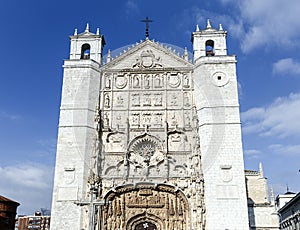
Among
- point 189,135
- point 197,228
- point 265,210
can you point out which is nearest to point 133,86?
point 189,135

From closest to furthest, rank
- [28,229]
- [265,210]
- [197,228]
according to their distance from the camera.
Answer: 1. [197,228]
2. [265,210]
3. [28,229]

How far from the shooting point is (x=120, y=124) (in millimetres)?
14750

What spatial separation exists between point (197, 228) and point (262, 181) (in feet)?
15.7

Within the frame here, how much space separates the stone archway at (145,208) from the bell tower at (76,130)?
1.04m

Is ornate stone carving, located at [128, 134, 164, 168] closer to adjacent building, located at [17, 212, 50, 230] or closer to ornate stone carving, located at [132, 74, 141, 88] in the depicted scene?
ornate stone carving, located at [132, 74, 141, 88]

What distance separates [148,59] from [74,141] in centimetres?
512

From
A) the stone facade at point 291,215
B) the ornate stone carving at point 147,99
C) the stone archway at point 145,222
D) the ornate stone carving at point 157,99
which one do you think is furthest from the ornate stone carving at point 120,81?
the stone facade at point 291,215

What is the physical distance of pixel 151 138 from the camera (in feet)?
47.4

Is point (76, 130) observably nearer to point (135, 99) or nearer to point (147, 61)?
point (135, 99)

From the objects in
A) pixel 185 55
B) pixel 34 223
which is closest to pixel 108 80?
pixel 185 55

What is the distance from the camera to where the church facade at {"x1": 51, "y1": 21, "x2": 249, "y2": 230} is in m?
13.1

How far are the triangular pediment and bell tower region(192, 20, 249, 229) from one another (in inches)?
38.2

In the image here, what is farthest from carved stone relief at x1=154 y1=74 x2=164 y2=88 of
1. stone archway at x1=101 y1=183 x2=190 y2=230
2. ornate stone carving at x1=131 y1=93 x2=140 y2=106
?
stone archway at x1=101 y1=183 x2=190 y2=230

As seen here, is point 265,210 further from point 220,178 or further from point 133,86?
point 133,86
